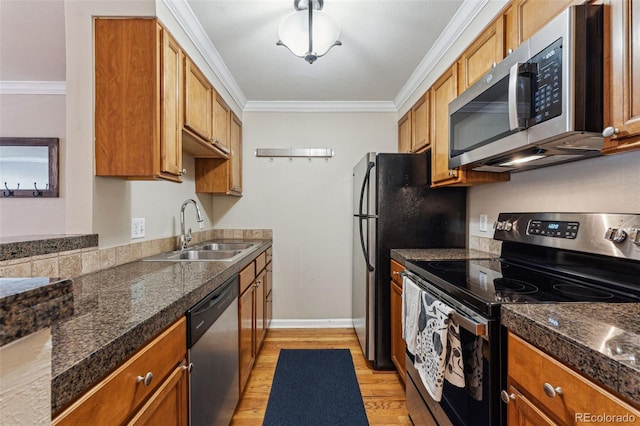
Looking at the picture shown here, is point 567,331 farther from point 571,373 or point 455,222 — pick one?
point 455,222

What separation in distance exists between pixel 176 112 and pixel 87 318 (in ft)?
3.97

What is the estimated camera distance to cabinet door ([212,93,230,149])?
2.28m

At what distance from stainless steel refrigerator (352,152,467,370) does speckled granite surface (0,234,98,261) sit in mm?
1742

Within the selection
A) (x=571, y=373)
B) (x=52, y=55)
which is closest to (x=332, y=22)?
(x=571, y=373)

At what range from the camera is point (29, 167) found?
9.00 ft

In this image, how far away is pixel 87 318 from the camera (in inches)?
31.3

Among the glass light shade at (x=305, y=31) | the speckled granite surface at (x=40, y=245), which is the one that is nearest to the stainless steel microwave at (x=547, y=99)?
the glass light shade at (x=305, y=31)

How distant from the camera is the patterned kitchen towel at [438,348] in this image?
1.11 meters

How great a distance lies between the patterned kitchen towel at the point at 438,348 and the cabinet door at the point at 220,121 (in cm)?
189

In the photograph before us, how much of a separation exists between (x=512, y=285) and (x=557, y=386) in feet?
1.64

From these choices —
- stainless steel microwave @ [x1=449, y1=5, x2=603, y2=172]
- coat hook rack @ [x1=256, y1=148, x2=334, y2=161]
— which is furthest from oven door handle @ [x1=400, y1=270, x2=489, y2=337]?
coat hook rack @ [x1=256, y1=148, x2=334, y2=161]

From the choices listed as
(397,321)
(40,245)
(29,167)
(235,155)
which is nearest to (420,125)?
(397,321)

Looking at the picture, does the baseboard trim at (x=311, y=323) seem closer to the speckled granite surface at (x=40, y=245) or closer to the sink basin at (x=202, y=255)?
the sink basin at (x=202, y=255)

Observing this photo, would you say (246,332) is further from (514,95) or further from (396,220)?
(514,95)
